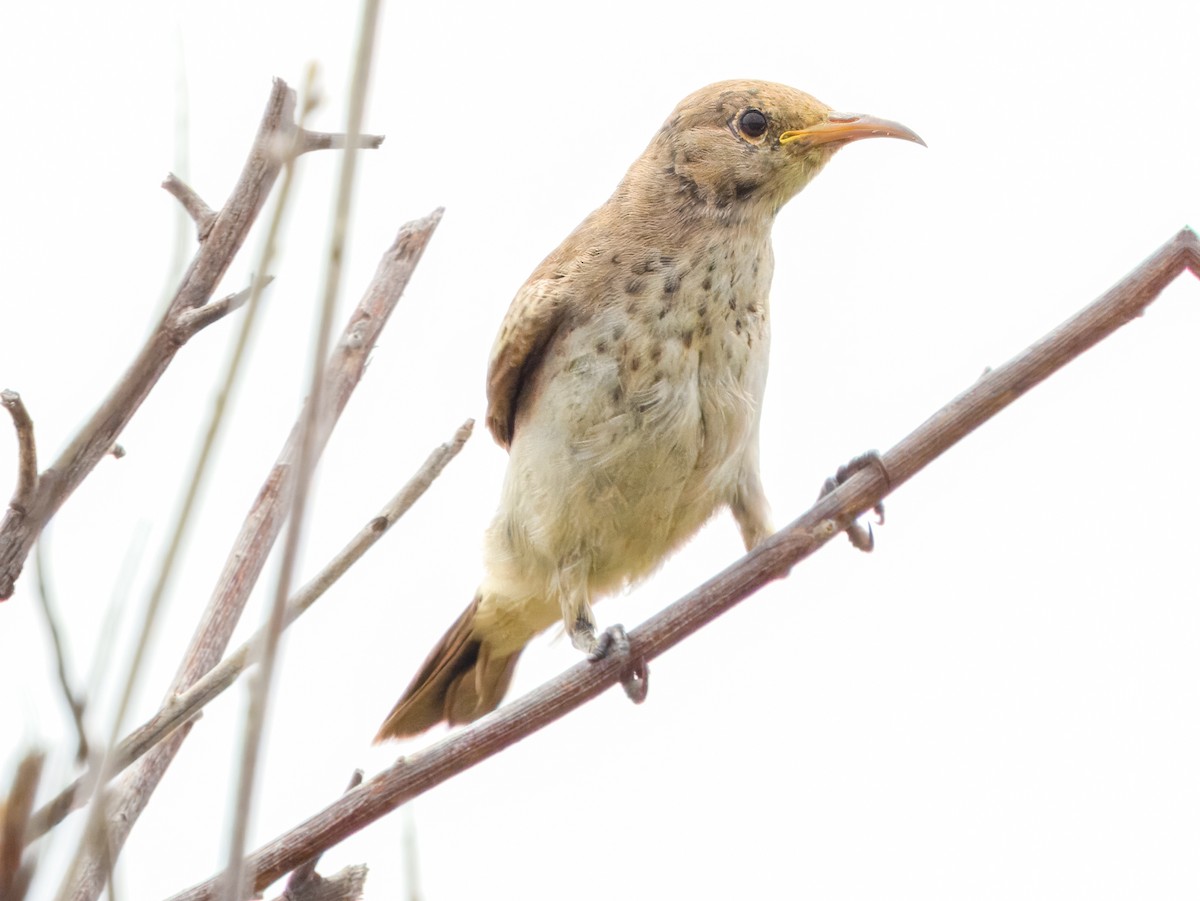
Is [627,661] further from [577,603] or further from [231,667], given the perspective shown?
[231,667]

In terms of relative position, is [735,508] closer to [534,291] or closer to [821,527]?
[534,291]

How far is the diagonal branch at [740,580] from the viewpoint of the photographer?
2.52 m

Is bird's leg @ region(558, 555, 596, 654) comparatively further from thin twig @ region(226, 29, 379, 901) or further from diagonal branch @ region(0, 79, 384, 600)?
thin twig @ region(226, 29, 379, 901)

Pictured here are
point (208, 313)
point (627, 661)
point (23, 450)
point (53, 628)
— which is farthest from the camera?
point (627, 661)

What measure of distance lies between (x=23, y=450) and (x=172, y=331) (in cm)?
29

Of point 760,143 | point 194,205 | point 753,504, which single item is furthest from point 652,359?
point 194,205

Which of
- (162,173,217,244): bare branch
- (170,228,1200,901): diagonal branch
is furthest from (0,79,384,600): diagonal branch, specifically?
(170,228,1200,901): diagonal branch

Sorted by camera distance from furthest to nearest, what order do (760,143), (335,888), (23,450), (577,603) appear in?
(577,603), (760,143), (335,888), (23,450)

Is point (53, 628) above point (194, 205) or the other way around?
the other way around

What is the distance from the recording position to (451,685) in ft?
17.2

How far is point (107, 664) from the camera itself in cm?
155

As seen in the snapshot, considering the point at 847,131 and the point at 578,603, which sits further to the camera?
the point at 578,603

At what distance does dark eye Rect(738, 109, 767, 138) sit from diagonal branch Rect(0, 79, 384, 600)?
2.57 meters

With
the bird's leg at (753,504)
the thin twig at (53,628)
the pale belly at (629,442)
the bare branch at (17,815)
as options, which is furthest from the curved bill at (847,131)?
the bare branch at (17,815)
